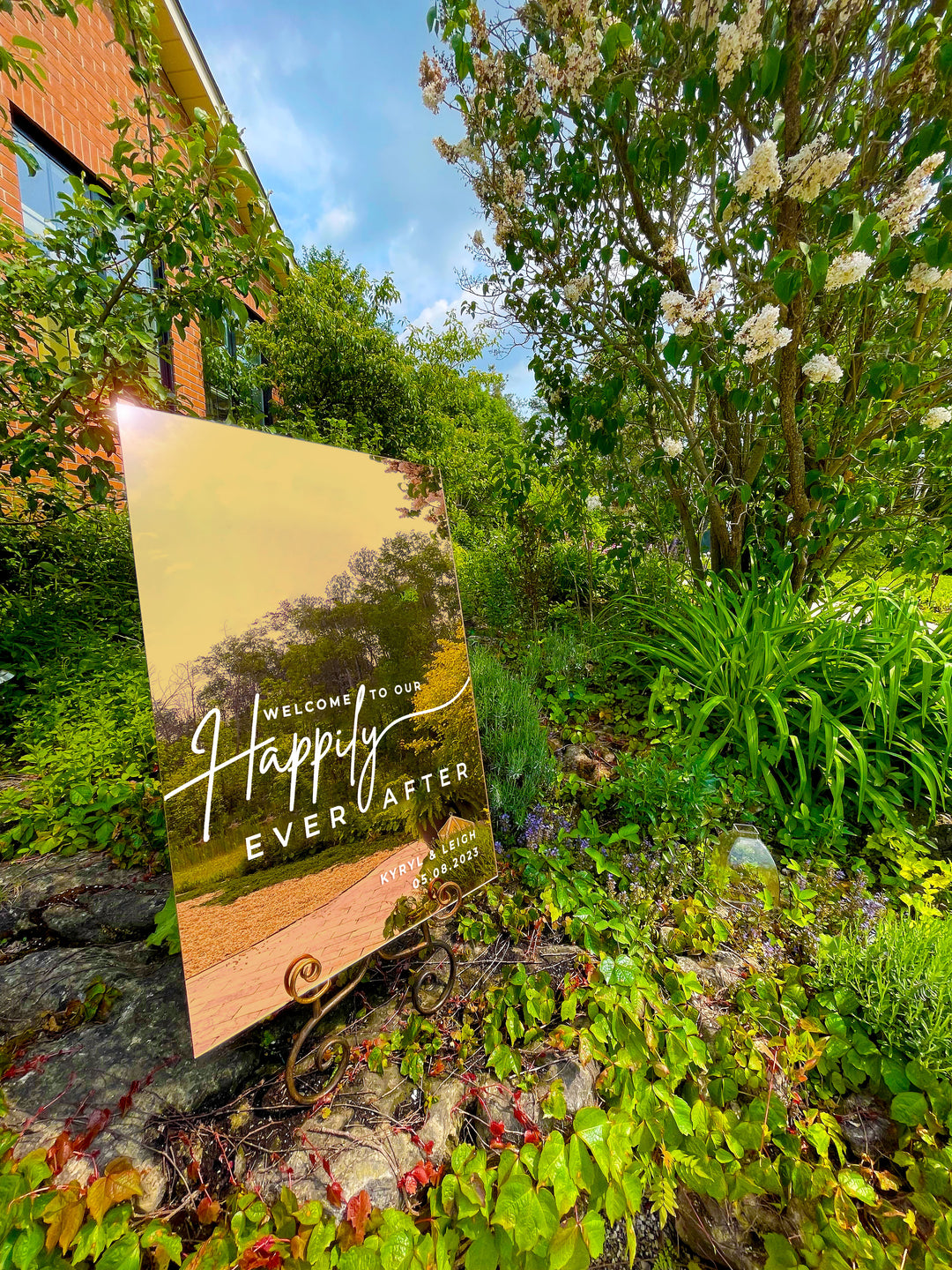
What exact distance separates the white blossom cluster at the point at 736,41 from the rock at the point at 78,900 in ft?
11.7

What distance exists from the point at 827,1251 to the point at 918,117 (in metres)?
3.59

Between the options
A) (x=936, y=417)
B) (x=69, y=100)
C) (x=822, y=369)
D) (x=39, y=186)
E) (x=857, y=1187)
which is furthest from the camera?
(x=69, y=100)

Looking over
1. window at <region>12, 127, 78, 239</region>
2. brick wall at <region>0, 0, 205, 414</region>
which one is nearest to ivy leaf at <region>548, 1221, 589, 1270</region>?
brick wall at <region>0, 0, 205, 414</region>

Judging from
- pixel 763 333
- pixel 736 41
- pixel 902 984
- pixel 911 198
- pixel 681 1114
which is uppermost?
pixel 736 41

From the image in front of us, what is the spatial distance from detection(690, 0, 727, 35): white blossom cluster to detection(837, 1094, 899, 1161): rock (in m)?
3.54

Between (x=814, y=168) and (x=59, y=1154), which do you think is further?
(x=814, y=168)

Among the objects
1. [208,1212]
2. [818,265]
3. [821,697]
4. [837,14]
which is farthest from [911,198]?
[208,1212]

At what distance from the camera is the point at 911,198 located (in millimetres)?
1565

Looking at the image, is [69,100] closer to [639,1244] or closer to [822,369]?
[822,369]

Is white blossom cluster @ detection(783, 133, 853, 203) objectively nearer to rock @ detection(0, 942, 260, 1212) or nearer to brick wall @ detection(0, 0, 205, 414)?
rock @ detection(0, 942, 260, 1212)

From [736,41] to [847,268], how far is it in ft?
2.86

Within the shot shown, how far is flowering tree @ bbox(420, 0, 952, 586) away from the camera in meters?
1.64

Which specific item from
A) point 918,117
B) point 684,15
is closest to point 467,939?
point 918,117

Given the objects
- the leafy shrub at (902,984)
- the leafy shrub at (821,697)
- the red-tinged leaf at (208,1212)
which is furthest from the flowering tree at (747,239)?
the red-tinged leaf at (208,1212)
